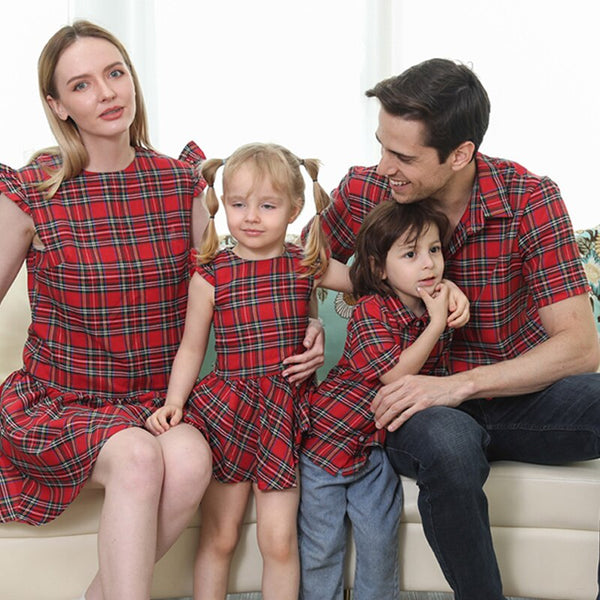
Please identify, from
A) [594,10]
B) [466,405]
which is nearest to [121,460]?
[466,405]

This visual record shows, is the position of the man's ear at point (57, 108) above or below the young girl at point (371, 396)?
above

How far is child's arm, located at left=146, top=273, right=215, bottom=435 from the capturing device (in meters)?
1.78

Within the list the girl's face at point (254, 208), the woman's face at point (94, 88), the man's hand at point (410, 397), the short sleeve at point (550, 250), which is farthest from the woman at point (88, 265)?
the short sleeve at point (550, 250)

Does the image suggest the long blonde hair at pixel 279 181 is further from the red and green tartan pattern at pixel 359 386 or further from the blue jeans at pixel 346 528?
the blue jeans at pixel 346 528

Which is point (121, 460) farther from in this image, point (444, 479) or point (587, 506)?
point (587, 506)

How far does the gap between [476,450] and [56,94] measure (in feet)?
3.62

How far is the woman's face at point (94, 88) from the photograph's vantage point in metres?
1.81

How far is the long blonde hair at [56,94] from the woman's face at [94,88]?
0.01 meters

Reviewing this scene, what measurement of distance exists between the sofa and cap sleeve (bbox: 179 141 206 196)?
70 centimetres

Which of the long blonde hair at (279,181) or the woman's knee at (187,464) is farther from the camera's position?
the long blonde hair at (279,181)

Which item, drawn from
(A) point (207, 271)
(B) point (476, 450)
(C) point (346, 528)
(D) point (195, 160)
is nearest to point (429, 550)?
(C) point (346, 528)

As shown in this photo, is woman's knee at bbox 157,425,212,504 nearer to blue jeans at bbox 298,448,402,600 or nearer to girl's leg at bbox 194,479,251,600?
girl's leg at bbox 194,479,251,600

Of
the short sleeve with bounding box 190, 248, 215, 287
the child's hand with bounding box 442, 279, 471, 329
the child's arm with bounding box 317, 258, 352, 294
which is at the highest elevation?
the short sleeve with bounding box 190, 248, 215, 287

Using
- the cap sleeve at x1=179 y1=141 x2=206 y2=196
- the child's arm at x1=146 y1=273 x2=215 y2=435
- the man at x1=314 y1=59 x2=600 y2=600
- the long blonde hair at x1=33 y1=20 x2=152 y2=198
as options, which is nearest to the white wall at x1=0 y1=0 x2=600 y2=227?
the cap sleeve at x1=179 y1=141 x2=206 y2=196
